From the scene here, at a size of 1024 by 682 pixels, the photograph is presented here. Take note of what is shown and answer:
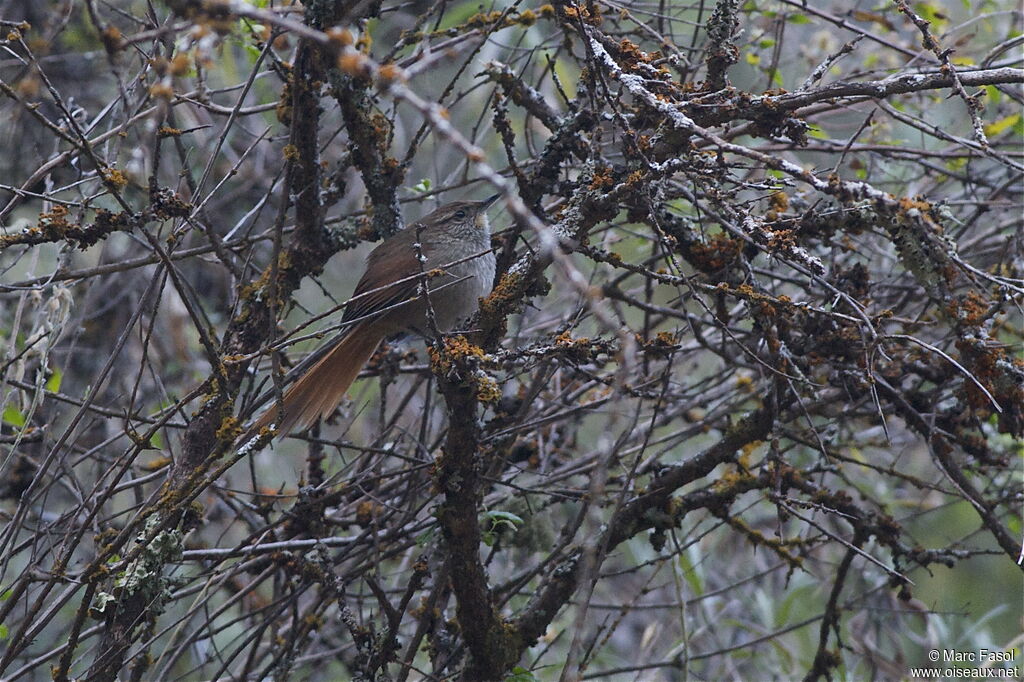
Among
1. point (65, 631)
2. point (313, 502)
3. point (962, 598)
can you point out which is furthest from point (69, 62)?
point (962, 598)

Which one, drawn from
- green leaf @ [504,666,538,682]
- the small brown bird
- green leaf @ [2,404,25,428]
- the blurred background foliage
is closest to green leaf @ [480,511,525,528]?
the blurred background foliage

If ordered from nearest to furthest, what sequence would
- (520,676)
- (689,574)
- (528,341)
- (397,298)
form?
(520,676) → (528,341) → (397,298) → (689,574)

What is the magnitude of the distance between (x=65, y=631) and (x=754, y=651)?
352 cm

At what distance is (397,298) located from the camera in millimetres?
4012

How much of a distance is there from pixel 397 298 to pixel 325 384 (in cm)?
58

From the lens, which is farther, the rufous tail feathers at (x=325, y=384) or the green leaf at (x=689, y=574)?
the green leaf at (x=689, y=574)

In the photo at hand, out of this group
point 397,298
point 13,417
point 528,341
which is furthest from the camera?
point 397,298

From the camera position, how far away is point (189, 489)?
277 centimetres

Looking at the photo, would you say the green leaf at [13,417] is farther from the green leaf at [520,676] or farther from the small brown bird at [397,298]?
the green leaf at [520,676]

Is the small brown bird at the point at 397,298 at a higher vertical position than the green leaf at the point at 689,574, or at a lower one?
higher

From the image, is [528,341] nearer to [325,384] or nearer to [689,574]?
[325,384]

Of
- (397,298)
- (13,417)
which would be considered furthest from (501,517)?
(13,417)

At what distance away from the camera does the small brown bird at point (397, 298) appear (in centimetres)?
357

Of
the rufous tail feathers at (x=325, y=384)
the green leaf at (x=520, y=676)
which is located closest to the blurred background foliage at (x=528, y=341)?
the green leaf at (x=520, y=676)
